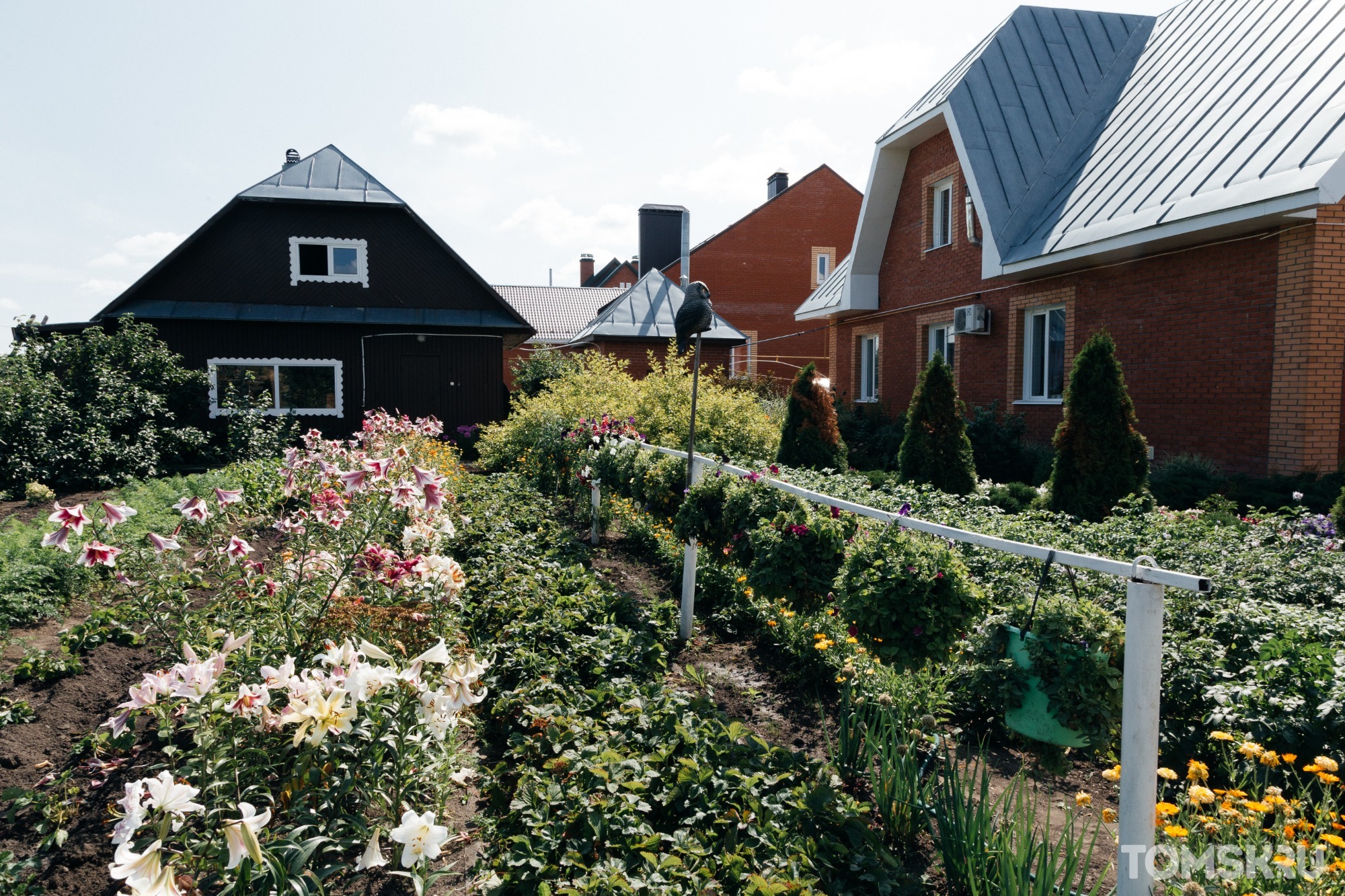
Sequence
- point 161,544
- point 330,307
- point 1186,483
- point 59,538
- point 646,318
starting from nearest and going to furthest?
point 59,538 → point 161,544 → point 1186,483 → point 330,307 → point 646,318

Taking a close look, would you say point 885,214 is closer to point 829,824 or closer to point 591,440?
point 591,440

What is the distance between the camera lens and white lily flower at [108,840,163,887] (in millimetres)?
1941

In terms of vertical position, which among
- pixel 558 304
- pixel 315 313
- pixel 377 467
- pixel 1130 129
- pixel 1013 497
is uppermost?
pixel 558 304

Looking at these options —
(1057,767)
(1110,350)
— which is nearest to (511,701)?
(1057,767)

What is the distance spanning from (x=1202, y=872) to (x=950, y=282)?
12.5 m

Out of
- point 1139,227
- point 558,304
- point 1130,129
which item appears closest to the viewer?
point 1139,227

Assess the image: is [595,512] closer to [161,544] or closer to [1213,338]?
[161,544]

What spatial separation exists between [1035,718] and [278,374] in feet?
59.9

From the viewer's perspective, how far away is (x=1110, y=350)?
7.36m

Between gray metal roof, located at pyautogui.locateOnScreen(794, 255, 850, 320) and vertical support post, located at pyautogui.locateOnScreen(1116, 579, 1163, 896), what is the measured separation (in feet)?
48.1

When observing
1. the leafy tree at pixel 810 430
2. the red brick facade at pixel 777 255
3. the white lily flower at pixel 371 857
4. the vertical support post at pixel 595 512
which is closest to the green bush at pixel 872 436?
the leafy tree at pixel 810 430

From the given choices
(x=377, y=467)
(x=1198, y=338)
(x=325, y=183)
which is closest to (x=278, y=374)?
(x=325, y=183)

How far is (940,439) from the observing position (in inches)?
365

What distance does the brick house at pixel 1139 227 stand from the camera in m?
7.88
